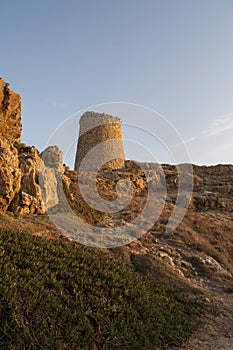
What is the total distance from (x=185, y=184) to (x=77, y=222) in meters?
23.8

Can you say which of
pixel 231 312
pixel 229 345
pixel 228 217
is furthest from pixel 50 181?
pixel 228 217

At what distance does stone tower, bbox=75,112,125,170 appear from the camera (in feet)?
122

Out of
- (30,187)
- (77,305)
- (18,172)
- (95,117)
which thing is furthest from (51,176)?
(95,117)

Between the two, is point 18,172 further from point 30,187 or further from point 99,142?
point 99,142

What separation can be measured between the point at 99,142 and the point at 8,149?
23.1 meters

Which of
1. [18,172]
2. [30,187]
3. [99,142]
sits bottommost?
[30,187]

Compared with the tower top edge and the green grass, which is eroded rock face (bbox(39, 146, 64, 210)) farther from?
the tower top edge

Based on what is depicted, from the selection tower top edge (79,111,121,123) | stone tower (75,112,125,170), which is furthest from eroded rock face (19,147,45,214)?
tower top edge (79,111,121,123)

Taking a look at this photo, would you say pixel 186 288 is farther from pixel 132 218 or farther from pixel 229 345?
pixel 132 218

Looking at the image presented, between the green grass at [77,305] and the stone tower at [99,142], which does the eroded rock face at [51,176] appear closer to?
the green grass at [77,305]

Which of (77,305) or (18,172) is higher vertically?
(18,172)

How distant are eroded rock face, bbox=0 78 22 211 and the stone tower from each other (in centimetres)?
1649

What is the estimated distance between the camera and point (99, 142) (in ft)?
125

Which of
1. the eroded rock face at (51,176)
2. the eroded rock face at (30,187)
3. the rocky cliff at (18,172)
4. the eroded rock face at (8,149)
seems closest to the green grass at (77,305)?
the eroded rock face at (8,149)
